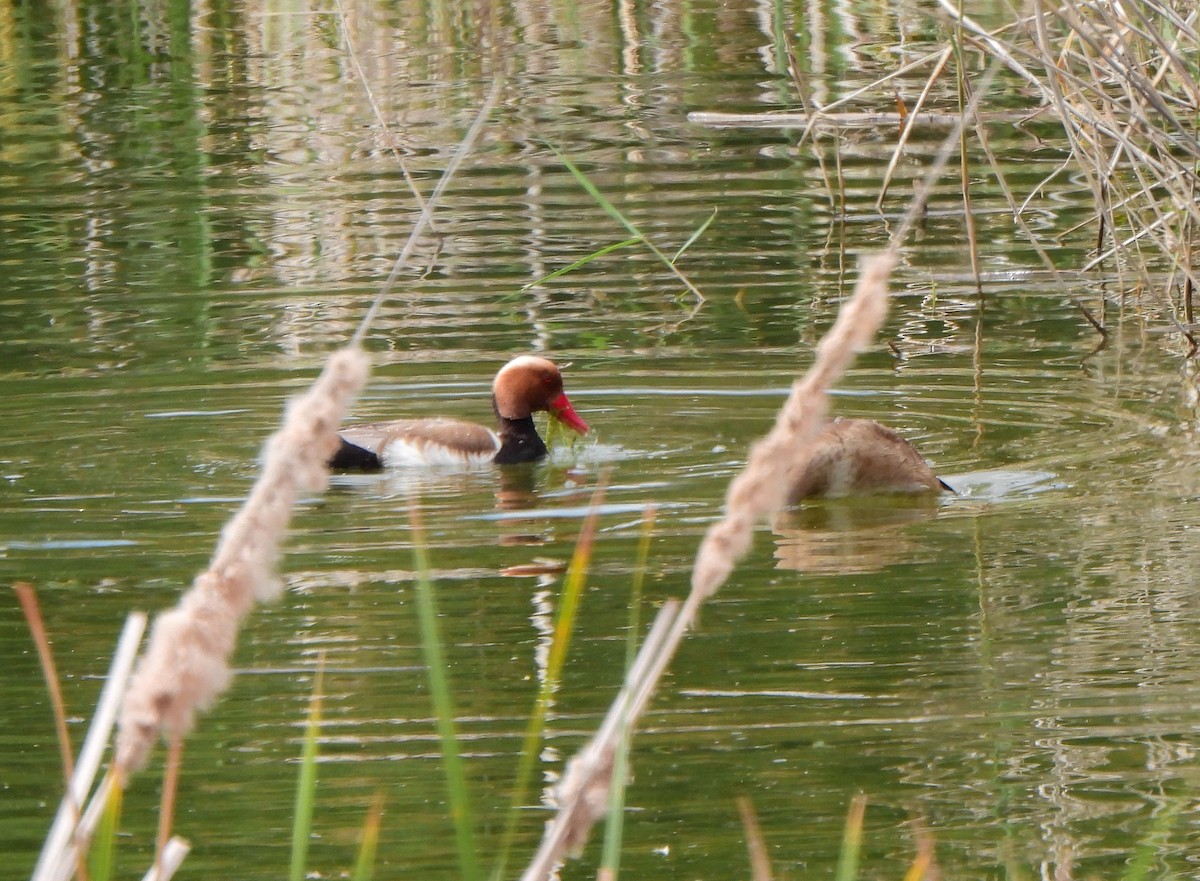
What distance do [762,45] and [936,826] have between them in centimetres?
1439

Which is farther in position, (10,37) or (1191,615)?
(10,37)

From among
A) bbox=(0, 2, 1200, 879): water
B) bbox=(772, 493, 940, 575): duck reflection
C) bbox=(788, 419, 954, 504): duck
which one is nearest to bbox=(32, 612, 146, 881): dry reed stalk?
bbox=(0, 2, 1200, 879): water

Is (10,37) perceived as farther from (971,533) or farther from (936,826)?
(936,826)

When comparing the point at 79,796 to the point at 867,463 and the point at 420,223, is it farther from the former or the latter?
the point at 867,463

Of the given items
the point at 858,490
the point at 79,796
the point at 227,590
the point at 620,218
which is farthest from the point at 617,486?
the point at 227,590

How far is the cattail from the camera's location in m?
1.99

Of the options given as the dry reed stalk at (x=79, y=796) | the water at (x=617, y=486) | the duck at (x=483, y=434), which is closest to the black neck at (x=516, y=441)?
the duck at (x=483, y=434)

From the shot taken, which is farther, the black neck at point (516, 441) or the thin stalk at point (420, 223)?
the black neck at point (516, 441)

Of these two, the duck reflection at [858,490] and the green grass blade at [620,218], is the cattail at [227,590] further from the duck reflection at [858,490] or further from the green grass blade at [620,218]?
the green grass blade at [620,218]

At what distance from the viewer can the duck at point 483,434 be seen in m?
7.93

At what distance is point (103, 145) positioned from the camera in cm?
1489

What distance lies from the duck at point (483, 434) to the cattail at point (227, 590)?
5.77 meters

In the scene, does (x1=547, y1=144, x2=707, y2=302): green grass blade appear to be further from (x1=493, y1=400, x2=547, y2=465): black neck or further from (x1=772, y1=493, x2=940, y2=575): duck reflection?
(x1=772, y1=493, x2=940, y2=575): duck reflection

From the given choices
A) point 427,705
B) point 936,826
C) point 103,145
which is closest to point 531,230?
point 103,145
